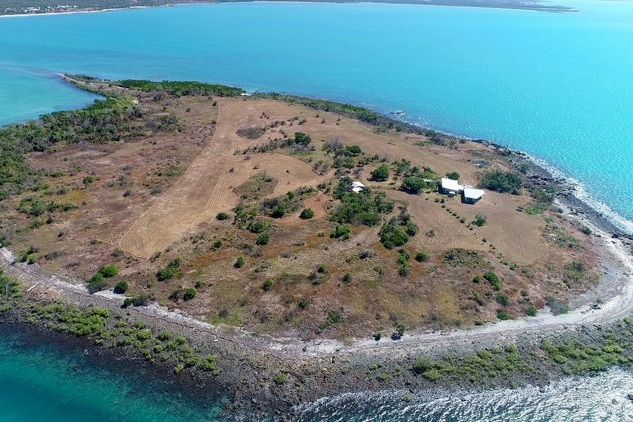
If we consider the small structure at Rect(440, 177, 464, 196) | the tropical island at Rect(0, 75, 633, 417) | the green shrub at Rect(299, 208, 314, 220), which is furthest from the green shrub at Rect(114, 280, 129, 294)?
the small structure at Rect(440, 177, 464, 196)

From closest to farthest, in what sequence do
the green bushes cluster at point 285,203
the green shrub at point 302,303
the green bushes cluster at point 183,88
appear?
the green shrub at point 302,303, the green bushes cluster at point 285,203, the green bushes cluster at point 183,88

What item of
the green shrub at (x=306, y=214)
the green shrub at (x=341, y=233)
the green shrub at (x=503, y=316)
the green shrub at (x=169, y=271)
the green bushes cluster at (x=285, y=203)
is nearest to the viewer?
the green shrub at (x=503, y=316)

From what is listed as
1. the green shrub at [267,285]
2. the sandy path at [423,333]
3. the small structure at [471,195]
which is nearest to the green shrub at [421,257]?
the sandy path at [423,333]

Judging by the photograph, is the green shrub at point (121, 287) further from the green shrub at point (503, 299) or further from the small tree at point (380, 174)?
the small tree at point (380, 174)

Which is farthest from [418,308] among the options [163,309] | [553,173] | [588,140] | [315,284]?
[588,140]

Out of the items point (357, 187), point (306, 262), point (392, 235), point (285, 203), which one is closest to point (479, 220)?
point (392, 235)

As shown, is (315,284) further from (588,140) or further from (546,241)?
(588,140)

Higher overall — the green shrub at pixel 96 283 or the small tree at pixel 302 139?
the small tree at pixel 302 139
